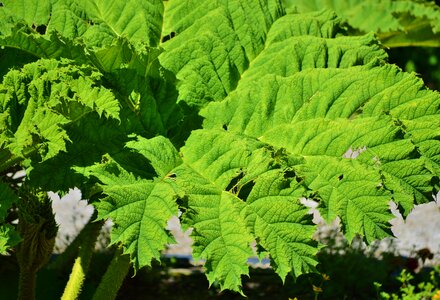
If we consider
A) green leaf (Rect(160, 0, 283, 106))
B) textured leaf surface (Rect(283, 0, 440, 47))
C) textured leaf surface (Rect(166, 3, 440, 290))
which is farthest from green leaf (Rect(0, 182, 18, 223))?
textured leaf surface (Rect(283, 0, 440, 47))

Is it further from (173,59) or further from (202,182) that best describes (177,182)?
(173,59)

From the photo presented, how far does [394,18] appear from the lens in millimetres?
3826

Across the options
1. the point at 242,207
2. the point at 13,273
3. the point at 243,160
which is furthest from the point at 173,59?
the point at 13,273

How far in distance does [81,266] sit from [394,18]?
72.5 inches

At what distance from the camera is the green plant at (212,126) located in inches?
88.0

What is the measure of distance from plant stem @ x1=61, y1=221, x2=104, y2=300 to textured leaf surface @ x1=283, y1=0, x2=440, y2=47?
1.40 m

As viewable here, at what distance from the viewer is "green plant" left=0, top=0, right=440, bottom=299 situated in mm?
2234

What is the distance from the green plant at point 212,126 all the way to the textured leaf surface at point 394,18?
80cm

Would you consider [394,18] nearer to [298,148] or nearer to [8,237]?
[298,148]

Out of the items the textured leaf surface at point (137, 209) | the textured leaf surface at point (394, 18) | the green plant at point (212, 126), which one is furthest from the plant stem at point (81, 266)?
the textured leaf surface at point (394, 18)

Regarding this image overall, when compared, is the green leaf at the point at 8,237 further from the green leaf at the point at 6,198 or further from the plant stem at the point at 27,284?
the plant stem at the point at 27,284

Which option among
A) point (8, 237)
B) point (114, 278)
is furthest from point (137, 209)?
point (114, 278)

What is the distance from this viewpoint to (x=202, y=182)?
2398 millimetres

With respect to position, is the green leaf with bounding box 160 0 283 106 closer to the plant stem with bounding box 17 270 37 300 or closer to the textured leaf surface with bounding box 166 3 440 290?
the textured leaf surface with bounding box 166 3 440 290
